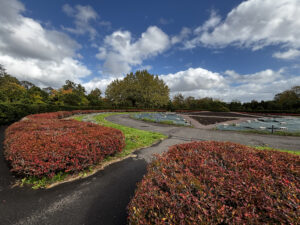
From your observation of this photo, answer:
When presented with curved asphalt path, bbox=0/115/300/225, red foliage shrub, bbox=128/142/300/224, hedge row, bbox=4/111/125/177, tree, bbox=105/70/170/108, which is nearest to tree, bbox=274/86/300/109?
tree, bbox=105/70/170/108

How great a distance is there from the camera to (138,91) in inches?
1479

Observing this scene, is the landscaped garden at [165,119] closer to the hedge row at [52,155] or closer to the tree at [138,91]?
the hedge row at [52,155]

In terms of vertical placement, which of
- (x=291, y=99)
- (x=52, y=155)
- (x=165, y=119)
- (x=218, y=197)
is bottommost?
(x=165, y=119)

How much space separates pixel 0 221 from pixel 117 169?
212cm

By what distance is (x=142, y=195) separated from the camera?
1392mm

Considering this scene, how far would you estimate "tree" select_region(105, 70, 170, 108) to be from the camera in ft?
123

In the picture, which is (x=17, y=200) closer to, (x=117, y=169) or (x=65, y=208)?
(x=65, y=208)

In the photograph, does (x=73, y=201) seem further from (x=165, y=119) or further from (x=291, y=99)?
(x=291, y=99)

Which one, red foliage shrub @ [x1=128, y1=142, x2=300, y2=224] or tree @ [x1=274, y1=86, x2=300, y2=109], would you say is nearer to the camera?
red foliage shrub @ [x1=128, y1=142, x2=300, y2=224]

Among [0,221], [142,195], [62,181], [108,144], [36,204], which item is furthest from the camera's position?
[108,144]

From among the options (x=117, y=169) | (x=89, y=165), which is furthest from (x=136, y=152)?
(x=89, y=165)

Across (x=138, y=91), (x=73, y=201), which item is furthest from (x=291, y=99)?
(x=73, y=201)

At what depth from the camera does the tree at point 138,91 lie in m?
37.3

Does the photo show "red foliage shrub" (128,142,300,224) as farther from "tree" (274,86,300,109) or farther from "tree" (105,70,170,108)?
"tree" (274,86,300,109)
